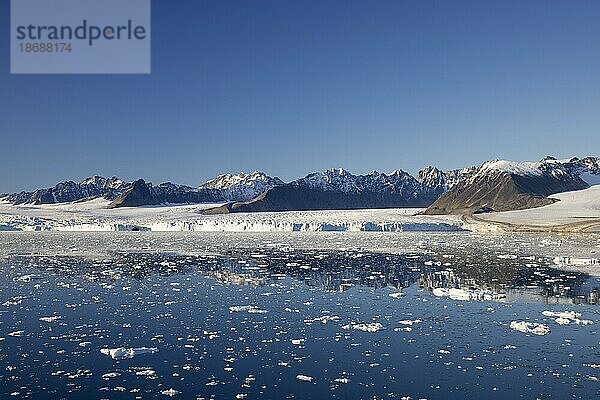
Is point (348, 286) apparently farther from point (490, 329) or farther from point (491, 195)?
point (491, 195)

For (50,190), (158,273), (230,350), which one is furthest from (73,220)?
(50,190)

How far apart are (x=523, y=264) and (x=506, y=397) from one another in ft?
52.0

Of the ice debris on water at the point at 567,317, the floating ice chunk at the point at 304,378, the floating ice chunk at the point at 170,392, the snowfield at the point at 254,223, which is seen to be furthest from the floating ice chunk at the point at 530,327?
the snowfield at the point at 254,223

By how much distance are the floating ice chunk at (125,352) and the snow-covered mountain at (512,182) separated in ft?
307

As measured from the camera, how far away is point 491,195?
108 m

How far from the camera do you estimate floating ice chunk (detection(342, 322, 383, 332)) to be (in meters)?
10.9

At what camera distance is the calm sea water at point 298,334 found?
762cm

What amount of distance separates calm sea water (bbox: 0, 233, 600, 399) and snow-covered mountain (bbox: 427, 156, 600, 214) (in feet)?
280

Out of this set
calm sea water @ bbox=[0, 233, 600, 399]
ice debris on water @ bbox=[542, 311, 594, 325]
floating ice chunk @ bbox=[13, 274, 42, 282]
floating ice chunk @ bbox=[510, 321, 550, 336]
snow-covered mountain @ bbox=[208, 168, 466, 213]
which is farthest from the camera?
snow-covered mountain @ bbox=[208, 168, 466, 213]

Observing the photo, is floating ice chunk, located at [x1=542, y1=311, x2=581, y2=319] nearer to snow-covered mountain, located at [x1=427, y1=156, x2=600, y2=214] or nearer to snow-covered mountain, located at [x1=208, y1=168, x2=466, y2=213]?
snow-covered mountain, located at [x1=427, y1=156, x2=600, y2=214]

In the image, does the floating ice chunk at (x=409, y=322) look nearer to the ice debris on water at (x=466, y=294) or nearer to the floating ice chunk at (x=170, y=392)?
the ice debris on water at (x=466, y=294)

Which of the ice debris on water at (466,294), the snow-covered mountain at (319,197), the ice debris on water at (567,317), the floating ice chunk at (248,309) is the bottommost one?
the ice debris on water at (567,317)

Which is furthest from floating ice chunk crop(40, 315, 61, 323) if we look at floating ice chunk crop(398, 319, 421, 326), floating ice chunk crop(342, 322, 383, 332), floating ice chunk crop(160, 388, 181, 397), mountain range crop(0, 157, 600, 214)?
mountain range crop(0, 157, 600, 214)

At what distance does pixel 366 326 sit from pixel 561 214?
2263 inches
